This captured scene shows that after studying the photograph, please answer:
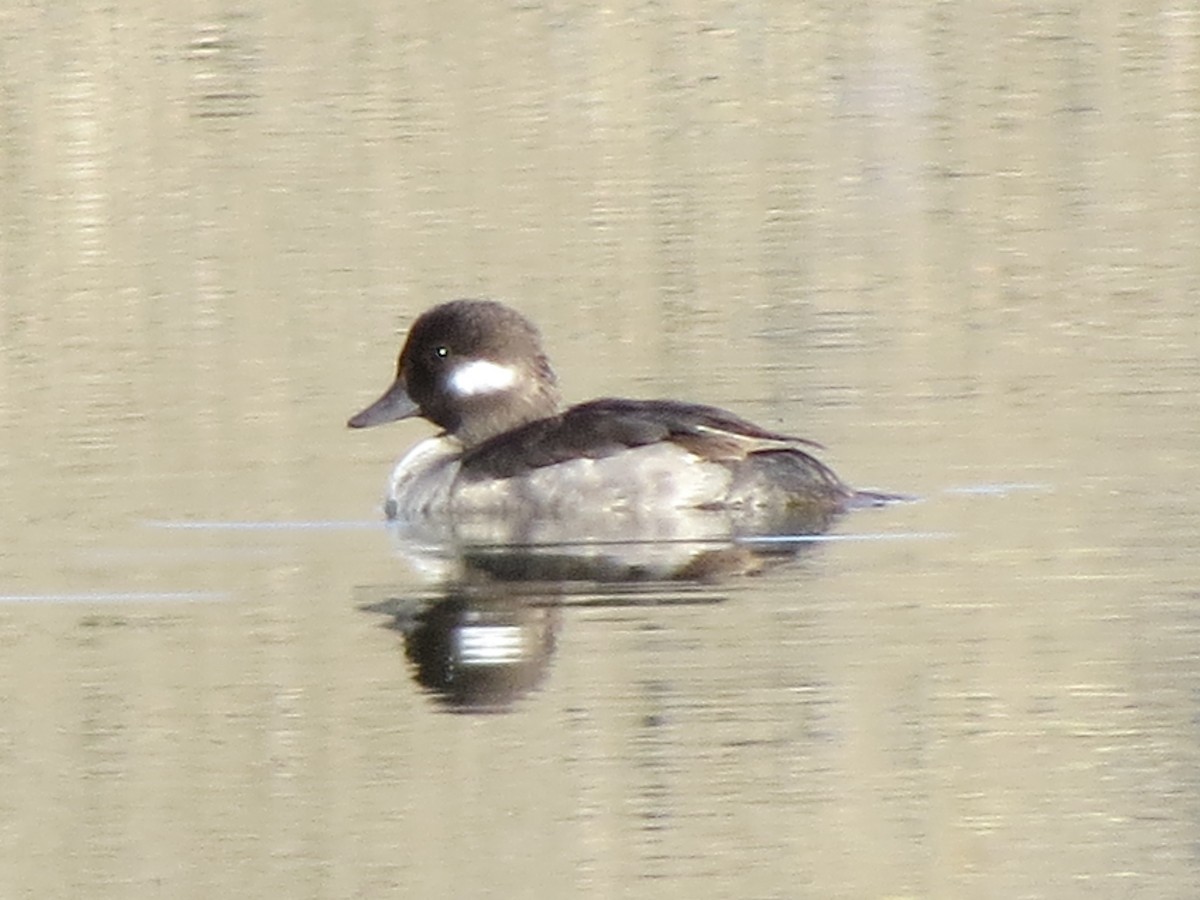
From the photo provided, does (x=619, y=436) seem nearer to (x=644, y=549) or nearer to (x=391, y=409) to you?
(x=644, y=549)

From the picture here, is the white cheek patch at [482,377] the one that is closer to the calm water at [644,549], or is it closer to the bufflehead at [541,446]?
the bufflehead at [541,446]

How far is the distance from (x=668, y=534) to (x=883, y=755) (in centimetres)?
345

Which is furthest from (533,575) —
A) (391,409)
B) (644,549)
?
(391,409)

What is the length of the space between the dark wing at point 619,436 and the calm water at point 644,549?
1.51 feet

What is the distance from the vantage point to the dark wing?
39.5 ft

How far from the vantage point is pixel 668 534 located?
39.6 feet

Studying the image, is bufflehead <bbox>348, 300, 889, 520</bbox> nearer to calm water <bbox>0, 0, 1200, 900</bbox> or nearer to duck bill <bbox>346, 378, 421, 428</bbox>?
duck bill <bbox>346, 378, 421, 428</bbox>

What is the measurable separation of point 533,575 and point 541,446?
1.23 m

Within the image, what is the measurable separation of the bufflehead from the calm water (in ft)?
0.82

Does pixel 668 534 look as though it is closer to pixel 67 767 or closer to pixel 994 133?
pixel 67 767

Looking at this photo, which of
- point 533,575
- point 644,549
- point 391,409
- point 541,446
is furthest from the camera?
point 391,409

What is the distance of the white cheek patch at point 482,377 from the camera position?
524 inches

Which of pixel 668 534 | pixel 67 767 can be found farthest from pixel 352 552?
pixel 67 767

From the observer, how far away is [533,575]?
11.4 metres
